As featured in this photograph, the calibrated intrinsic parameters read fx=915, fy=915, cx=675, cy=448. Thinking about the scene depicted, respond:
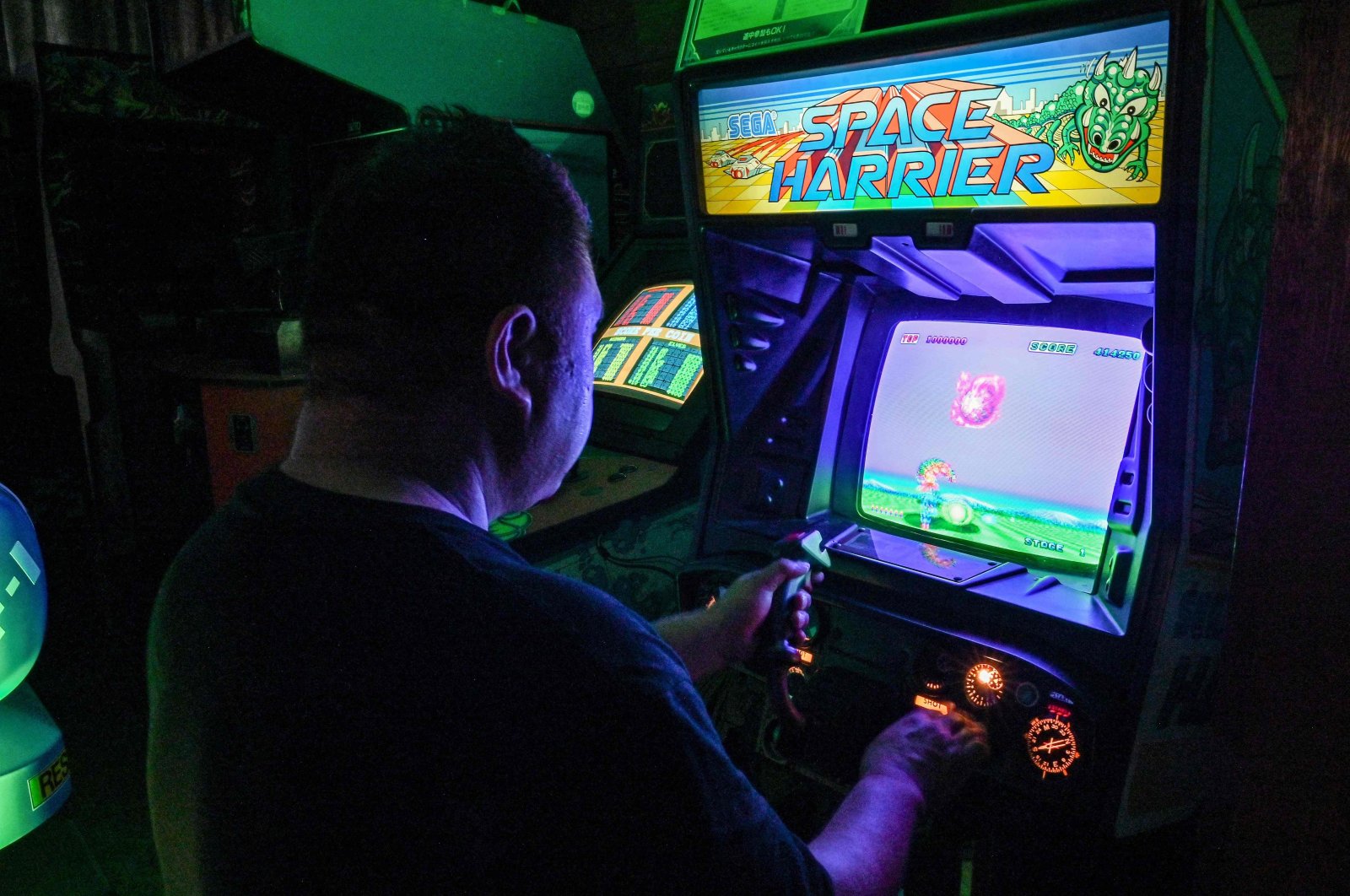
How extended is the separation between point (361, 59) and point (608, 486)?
129 centimetres

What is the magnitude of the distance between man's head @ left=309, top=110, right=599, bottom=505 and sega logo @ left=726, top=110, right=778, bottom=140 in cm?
57

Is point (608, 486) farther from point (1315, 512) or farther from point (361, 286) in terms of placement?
point (1315, 512)

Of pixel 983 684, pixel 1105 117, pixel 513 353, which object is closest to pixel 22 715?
pixel 513 353

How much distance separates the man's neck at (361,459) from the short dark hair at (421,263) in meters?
0.02

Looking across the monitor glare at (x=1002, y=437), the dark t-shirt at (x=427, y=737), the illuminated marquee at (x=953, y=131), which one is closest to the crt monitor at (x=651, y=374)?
the monitor glare at (x=1002, y=437)

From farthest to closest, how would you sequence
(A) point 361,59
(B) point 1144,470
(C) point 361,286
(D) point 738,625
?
(A) point 361,59 → (D) point 738,625 → (B) point 1144,470 → (C) point 361,286

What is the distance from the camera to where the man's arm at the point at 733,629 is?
1.46 meters

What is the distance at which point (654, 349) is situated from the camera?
7.50 feet

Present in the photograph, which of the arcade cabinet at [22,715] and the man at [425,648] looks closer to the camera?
the man at [425,648]

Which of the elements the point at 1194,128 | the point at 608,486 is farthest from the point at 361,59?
the point at 1194,128

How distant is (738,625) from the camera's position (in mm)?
1470

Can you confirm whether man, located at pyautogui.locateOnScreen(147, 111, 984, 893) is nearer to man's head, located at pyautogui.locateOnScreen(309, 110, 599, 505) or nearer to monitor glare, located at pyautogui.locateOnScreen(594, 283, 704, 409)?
man's head, located at pyautogui.locateOnScreen(309, 110, 599, 505)

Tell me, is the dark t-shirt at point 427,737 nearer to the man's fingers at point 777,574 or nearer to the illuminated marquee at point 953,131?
the man's fingers at point 777,574

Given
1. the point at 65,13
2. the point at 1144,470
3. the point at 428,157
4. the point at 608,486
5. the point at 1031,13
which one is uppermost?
the point at 65,13
